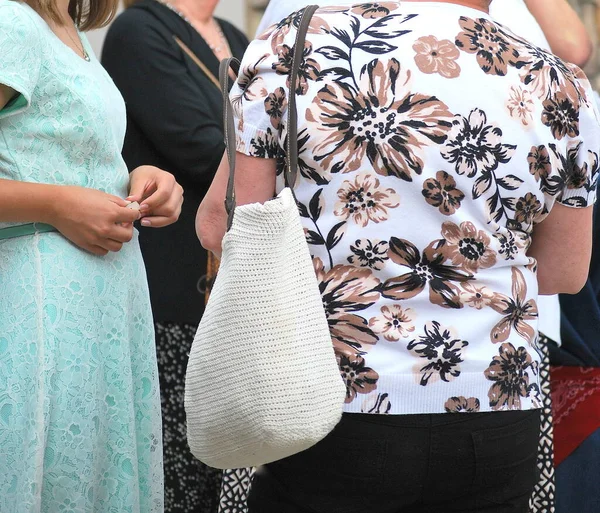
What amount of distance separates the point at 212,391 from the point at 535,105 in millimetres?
664

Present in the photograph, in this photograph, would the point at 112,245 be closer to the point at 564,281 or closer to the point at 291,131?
the point at 291,131

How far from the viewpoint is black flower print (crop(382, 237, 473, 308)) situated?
1428mm

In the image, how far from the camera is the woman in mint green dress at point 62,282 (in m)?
1.54

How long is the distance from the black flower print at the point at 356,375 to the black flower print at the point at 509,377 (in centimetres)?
18

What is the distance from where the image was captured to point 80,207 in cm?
161

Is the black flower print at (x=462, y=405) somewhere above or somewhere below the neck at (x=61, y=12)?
below

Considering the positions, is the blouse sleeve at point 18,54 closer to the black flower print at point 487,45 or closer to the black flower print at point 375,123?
the black flower print at point 375,123

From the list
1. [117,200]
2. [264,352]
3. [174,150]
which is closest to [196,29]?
[174,150]

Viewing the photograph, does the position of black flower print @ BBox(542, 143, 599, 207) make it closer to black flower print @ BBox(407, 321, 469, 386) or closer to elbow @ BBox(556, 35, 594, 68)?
black flower print @ BBox(407, 321, 469, 386)

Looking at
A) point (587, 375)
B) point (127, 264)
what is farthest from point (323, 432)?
point (587, 375)

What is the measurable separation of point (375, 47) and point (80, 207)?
1.86 feet

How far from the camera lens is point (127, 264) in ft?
5.78

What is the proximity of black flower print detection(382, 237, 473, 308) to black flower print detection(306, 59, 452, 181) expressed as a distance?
110 millimetres

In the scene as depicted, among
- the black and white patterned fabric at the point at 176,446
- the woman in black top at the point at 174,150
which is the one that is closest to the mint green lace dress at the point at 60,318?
the woman in black top at the point at 174,150
